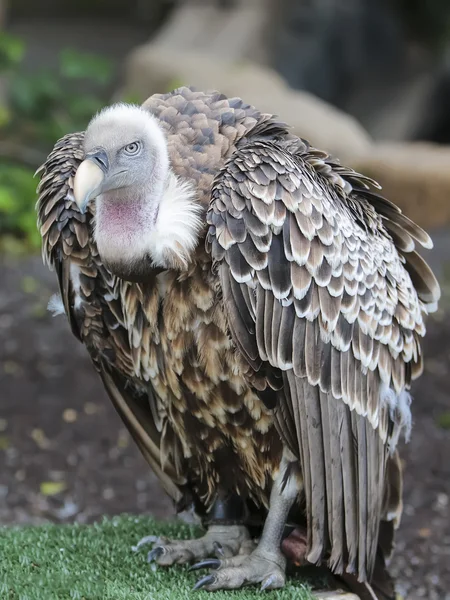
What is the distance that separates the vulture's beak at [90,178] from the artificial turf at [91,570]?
4.67 ft

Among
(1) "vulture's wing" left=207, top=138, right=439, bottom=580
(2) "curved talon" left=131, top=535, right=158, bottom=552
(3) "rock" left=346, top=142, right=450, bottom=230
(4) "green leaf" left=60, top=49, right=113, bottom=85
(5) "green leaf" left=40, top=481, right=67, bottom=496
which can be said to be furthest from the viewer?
(4) "green leaf" left=60, top=49, right=113, bottom=85

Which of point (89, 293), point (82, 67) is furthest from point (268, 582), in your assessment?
point (82, 67)

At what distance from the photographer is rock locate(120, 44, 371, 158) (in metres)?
10.2

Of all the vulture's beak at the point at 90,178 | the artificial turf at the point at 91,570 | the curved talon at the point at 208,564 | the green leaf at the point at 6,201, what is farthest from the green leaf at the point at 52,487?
the vulture's beak at the point at 90,178

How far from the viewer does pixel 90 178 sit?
138 inches

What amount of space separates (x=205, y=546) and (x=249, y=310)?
4.35 ft

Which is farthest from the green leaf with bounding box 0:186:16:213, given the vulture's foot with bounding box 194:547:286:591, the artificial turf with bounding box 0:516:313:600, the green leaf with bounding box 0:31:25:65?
the vulture's foot with bounding box 194:547:286:591

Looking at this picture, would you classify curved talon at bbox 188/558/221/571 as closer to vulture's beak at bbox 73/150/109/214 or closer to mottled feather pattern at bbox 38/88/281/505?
mottled feather pattern at bbox 38/88/281/505

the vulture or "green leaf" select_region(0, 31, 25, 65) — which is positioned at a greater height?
"green leaf" select_region(0, 31, 25, 65)

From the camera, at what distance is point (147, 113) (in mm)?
3809

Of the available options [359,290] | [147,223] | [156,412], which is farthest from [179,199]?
[156,412]

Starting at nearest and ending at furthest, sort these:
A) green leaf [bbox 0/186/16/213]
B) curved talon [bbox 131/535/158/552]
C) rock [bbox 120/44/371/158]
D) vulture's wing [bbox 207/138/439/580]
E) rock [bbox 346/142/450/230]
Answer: vulture's wing [bbox 207/138/439/580]
curved talon [bbox 131/535/158/552]
green leaf [bbox 0/186/16/213]
rock [bbox 346/142/450/230]
rock [bbox 120/44/371/158]

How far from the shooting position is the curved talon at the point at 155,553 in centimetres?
424

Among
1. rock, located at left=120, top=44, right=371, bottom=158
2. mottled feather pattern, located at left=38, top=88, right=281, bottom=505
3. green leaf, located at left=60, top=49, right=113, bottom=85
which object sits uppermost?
rock, located at left=120, top=44, right=371, bottom=158
